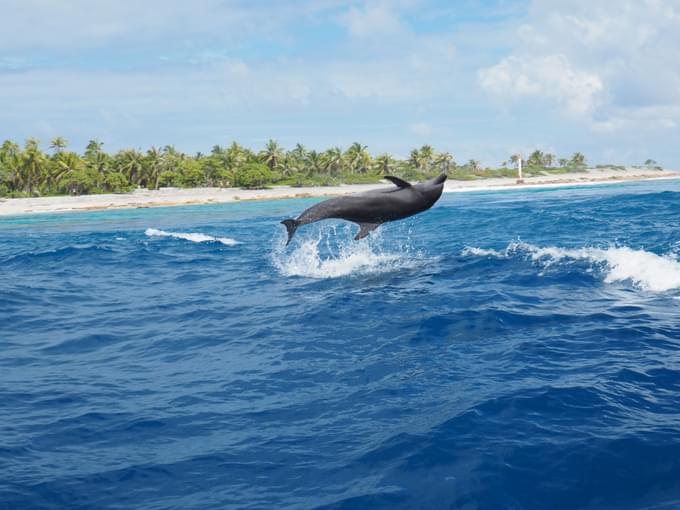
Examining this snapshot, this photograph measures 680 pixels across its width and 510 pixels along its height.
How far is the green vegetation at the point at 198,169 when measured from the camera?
97438 millimetres

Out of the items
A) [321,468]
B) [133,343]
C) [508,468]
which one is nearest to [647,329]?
[508,468]

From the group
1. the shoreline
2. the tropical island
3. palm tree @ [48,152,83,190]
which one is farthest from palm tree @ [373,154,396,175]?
palm tree @ [48,152,83,190]

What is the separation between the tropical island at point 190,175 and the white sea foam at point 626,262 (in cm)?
7069

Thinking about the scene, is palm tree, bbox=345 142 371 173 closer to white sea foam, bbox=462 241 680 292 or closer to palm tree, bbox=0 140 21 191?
palm tree, bbox=0 140 21 191

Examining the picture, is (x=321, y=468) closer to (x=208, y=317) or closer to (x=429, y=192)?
(x=208, y=317)

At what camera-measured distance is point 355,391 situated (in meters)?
7.03

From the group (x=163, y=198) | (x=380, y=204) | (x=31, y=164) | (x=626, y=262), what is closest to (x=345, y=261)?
(x=380, y=204)

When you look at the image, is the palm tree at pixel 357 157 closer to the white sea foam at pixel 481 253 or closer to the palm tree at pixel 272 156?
the palm tree at pixel 272 156

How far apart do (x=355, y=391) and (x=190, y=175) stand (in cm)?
10431

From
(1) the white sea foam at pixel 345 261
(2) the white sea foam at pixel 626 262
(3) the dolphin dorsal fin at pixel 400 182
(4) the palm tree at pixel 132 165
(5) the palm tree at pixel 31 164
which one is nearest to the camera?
(3) the dolphin dorsal fin at pixel 400 182

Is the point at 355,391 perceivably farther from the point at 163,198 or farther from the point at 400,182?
the point at 163,198

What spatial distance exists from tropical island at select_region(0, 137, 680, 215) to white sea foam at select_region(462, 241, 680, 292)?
232 ft

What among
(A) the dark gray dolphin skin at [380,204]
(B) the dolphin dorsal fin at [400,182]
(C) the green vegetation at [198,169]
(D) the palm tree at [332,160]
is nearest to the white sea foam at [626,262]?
(A) the dark gray dolphin skin at [380,204]

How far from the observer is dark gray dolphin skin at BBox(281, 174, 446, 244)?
1284cm
